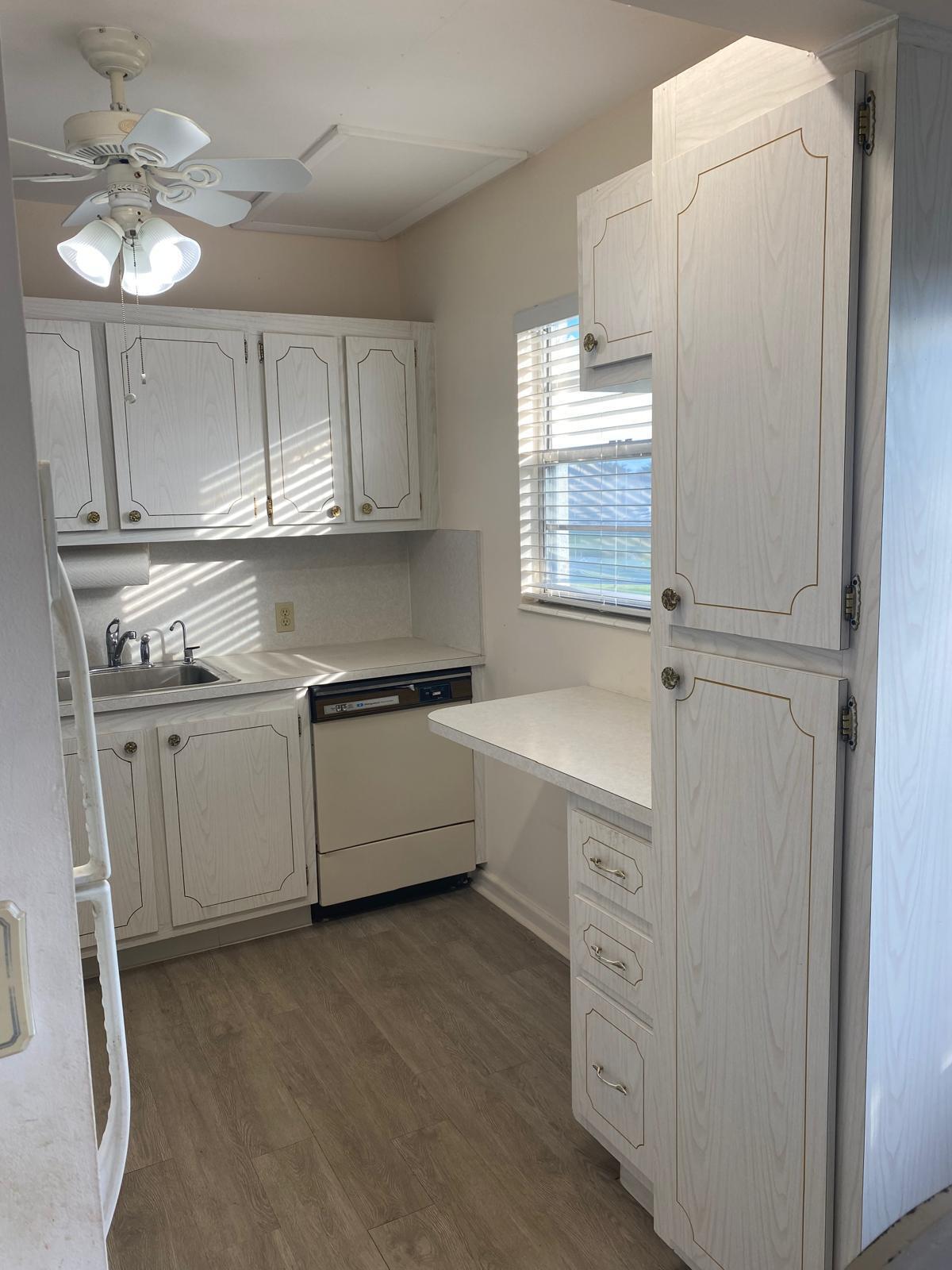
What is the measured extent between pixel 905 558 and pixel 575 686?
182cm

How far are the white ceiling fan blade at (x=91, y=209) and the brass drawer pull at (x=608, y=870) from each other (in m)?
1.86

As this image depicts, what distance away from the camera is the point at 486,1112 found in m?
2.48

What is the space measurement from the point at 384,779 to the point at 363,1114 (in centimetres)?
132

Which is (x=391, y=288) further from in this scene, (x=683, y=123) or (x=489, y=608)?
(x=683, y=123)

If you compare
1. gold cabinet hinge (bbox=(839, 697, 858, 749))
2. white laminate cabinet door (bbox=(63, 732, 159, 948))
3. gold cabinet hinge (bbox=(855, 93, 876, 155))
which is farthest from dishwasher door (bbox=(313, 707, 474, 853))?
gold cabinet hinge (bbox=(855, 93, 876, 155))

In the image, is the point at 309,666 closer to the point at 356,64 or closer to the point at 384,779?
A: the point at 384,779

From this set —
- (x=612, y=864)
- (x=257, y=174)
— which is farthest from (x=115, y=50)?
(x=612, y=864)

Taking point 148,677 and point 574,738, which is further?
point 148,677

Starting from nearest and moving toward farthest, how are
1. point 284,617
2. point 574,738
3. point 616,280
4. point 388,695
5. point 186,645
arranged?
point 616,280 → point 574,738 → point 388,695 → point 186,645 → point 284,617

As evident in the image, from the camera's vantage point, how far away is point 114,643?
11.8 feet

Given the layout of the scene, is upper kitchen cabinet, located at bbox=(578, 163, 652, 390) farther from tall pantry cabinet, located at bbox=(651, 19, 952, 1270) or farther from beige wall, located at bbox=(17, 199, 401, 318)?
beige wall, located at bbox=(17, 199, 401, 318)

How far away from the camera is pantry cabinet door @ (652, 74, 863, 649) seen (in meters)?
1.40

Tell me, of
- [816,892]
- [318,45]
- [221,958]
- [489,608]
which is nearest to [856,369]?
[816,892]

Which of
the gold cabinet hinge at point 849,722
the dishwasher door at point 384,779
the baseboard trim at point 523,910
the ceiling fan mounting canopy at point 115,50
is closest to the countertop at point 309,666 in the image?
the dishwasher door at point 384,779
